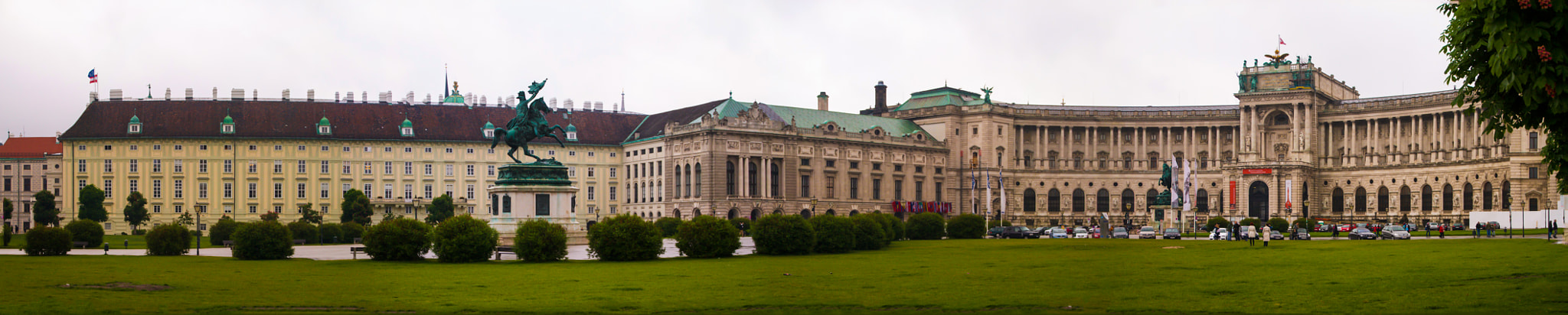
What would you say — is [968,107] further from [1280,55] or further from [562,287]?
[562,287]

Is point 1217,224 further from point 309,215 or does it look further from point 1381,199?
point 309,215

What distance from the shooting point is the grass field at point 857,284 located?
28375 mm

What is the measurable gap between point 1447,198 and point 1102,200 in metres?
35.6

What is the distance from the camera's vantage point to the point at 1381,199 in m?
137

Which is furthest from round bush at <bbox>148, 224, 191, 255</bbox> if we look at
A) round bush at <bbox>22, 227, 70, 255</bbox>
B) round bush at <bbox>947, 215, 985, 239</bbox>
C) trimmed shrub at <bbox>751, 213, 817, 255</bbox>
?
round bush at <bbox>947, 215, 985, 239</bbox>

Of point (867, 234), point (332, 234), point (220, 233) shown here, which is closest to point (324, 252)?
point (220, 233)

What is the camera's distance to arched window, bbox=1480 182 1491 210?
405 feet

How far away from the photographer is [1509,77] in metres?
20.6

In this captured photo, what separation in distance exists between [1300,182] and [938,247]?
85.6 meters

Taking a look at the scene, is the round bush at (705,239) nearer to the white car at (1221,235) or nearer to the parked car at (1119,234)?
the white car at (1221,235)

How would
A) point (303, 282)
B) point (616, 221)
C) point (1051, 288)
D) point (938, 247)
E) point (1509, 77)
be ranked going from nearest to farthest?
1. point (1509, 77)
2. point (1051, 288)
3. point (303, 282)
4. point (616, 221)
5. point (938, 247)

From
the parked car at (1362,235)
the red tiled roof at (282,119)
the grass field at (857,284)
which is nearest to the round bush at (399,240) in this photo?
the grass field at (857,284)

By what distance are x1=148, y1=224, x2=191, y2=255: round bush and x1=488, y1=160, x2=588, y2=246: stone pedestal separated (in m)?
14.1

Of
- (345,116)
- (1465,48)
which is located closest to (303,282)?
(1465,48)
